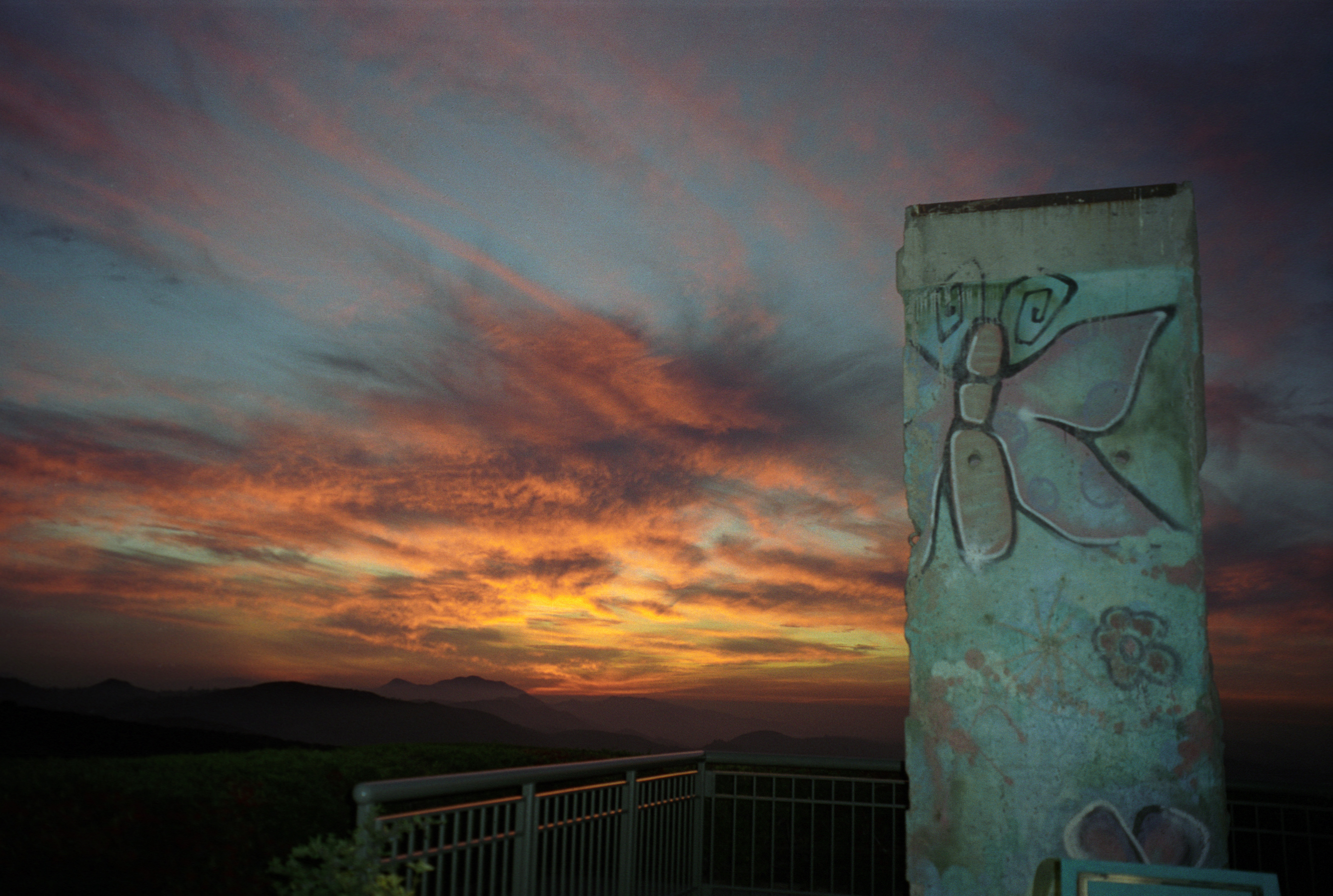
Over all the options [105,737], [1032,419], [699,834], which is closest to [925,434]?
[1032,419]

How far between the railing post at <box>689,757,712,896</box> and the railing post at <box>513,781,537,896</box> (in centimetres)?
284

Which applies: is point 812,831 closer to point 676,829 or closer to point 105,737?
point 676,829

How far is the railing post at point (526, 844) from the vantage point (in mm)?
4891

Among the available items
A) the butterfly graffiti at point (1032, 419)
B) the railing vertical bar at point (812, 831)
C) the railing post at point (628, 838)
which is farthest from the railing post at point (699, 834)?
the butterfly graffiti at point (1032, 419)

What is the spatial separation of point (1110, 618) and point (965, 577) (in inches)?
34.2

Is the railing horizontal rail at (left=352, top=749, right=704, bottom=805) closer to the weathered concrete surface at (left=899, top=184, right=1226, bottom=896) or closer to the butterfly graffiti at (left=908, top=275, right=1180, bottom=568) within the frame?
the weathered concrete surface at (left=899, top=184, right=1226, bottom=896)

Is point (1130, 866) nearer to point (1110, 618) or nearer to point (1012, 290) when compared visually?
point (1110, 618)

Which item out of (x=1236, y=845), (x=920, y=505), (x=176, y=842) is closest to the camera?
(x=176, y=842)

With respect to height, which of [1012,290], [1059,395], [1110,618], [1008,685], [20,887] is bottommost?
[20,887]

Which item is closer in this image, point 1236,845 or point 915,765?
point 915,765

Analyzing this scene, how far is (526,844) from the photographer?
4949mm

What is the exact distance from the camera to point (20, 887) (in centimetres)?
373

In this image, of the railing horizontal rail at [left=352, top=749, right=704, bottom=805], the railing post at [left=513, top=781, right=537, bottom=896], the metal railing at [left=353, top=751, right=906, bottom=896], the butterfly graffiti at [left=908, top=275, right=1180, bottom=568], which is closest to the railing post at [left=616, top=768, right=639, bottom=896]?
the metal railing at [left=353, top=751, right=906, bottom=896]

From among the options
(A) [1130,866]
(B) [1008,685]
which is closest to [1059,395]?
(B) [1008,685]
